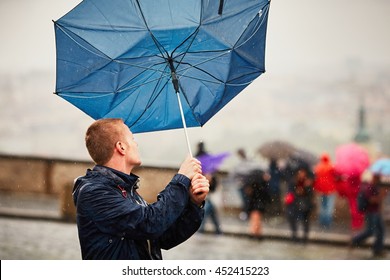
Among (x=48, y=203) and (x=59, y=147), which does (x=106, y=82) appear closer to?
(x=48, y=203)

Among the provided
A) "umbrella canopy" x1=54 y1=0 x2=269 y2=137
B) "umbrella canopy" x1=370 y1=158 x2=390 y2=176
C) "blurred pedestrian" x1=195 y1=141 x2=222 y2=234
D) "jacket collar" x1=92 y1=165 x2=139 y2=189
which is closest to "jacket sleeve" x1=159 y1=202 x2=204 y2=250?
"jacket collar" x1=92 y1=165 x2=139 y2=189

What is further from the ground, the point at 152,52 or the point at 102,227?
the point at 152,52

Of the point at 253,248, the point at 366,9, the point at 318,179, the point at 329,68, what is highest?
the point at 366,9

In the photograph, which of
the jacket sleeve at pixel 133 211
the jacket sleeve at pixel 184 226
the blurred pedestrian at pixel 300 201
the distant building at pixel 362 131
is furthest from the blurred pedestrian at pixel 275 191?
the jacket sleeve at pixel 133 211

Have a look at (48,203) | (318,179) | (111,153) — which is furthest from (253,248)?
(111,153)

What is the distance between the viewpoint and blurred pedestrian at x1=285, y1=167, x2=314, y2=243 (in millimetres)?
8805

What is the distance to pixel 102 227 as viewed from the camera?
2.80 meters

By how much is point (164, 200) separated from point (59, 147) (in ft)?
33.9

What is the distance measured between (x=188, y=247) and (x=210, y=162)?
964 millimetres

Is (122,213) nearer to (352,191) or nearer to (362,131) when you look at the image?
(352,191)

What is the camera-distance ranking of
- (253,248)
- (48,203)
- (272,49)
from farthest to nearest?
(272,49) < (48,203) < (253,248)

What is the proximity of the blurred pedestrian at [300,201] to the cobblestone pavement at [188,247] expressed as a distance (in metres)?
0.25
